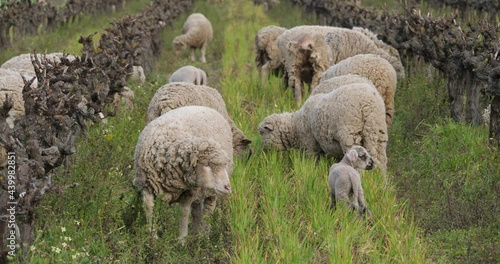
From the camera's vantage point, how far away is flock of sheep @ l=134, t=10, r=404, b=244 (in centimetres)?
625

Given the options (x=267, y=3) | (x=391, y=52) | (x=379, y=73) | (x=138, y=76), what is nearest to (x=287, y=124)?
(x=379, y=73)

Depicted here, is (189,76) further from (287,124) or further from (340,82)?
(340,82)

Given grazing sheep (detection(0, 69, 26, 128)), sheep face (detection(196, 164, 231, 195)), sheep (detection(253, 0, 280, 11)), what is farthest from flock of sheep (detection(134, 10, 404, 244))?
sheep (detection(253, 0, 280, 11))

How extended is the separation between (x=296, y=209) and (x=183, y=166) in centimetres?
140

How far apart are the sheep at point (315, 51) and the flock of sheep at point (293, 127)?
0.05 feet

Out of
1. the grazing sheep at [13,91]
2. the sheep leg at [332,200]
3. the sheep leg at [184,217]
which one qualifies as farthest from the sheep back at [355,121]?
the grazing sheep at [13,91]

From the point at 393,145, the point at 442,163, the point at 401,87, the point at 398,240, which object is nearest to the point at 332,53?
the point at 401,87

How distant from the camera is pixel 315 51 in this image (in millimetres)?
11812

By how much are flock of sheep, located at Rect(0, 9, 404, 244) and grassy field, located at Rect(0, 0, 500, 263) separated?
0.21m

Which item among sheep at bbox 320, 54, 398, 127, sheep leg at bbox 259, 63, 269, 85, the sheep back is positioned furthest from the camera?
sheep leg at bbox 259, 63, 269, 85

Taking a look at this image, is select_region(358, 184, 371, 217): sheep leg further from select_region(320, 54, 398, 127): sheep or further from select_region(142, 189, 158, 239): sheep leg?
select_region(320, 54, 398, 127): sheep

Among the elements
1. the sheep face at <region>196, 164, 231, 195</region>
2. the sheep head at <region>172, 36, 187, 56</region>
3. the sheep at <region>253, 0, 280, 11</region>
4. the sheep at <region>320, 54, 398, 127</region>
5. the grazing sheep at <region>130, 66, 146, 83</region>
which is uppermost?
the sheep face at <region>196, 164, 231, 195</region>

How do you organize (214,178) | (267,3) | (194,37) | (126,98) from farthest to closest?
(267,3)
(194,37)
(126,98)
(214,178)

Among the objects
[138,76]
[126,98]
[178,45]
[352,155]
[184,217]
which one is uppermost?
[352,155]
